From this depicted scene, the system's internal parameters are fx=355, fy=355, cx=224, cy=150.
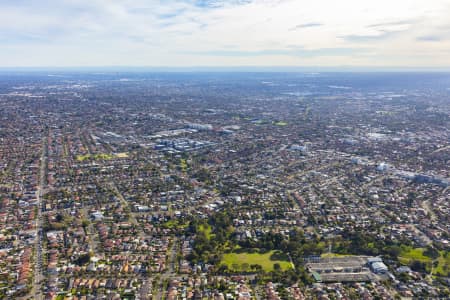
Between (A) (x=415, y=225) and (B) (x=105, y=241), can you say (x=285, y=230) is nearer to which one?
(A) (x=415, y=225)

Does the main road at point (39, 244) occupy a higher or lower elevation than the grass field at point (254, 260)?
higher

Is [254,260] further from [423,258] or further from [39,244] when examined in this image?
[39,244]

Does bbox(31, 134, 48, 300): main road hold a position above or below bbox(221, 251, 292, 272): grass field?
above

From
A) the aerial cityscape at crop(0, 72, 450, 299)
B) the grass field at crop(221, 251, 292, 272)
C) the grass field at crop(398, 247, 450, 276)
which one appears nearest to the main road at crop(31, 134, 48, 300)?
the aerial cityscape at crop(0, 72, 450, 299)

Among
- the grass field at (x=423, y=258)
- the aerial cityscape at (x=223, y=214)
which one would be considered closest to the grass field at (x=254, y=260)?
the aerial cityscape at (x=223, y=214)

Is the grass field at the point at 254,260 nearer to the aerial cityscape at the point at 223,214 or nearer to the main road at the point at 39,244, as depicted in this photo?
the aerial cityscape at the point at 223,214

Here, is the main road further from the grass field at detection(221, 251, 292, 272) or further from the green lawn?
the green lawn

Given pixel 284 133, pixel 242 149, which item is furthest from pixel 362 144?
pixel 242 149
